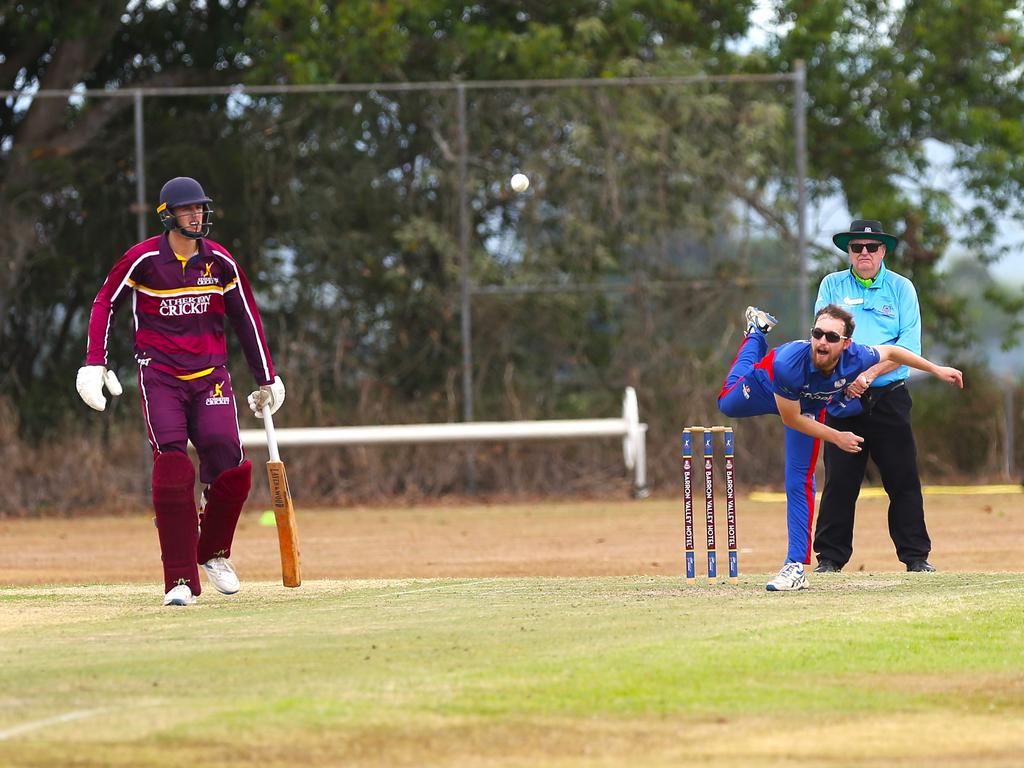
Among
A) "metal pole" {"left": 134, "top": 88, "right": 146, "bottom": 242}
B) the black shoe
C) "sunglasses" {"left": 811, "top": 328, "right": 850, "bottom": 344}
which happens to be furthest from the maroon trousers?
"metal pole" {"left": 134, "top": 88, "right": 146, "bottom": 242}

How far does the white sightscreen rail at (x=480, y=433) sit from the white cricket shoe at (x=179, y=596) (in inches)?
371

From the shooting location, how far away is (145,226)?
733 inches

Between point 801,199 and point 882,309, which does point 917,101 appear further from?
point 882,309

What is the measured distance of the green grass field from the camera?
211 inches

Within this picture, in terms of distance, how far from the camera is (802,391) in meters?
8.95

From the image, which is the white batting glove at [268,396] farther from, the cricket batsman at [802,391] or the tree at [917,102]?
the tree at [917,102]

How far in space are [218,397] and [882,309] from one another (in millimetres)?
3753

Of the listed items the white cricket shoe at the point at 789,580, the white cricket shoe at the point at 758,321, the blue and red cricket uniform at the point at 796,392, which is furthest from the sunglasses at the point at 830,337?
A: the white cricket shoe at the point at 789,580

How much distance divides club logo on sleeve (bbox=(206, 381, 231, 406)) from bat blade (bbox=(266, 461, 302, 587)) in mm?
499

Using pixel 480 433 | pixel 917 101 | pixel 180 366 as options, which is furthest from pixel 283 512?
pixel 917 101

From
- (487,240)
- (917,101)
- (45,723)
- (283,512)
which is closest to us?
(45,723)

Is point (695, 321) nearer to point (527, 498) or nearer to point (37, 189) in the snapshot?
point (527, 498)

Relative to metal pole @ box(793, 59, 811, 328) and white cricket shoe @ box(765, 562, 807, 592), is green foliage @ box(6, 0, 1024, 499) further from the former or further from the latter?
white cricket shoe @ box(765, 562, 807, 592)

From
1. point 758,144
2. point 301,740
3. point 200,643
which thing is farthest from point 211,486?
point 758,144
